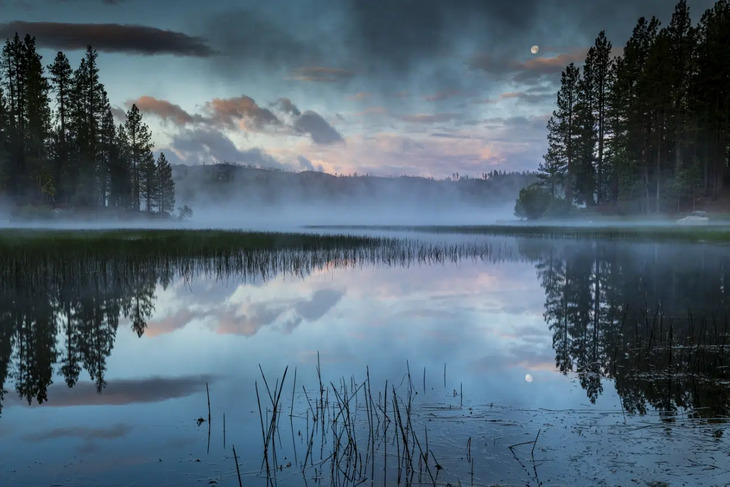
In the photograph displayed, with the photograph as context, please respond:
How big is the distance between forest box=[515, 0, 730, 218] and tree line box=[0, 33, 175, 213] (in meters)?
69.9

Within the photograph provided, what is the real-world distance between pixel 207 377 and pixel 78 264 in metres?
17.2

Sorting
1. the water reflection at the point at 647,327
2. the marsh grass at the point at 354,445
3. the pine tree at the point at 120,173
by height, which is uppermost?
the pine tree at the point at 120,173

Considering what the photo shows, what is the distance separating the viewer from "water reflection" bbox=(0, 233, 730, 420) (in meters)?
8.92

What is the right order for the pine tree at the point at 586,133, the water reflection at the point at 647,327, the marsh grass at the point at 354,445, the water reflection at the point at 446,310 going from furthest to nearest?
the pine tree at the point at 586,133, the water reflection at the point at 446,310, the water reflection at the point at 647,327, the marsh grass at the point at 354,445

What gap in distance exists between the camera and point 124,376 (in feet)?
31.3

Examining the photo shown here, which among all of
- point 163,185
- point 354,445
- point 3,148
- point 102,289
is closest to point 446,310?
point 354,445

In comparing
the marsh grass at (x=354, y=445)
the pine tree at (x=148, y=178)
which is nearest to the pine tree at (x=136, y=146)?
the pine tree at (x=148, y=178)

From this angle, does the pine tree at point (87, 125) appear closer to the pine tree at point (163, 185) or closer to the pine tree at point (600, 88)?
the pine tree at point (163, 185)

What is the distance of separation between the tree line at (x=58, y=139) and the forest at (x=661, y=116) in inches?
2753

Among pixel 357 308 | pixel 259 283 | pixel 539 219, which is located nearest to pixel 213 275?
pixel 259 283

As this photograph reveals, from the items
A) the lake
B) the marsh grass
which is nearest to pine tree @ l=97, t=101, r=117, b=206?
the lake

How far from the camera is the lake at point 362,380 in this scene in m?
5.79

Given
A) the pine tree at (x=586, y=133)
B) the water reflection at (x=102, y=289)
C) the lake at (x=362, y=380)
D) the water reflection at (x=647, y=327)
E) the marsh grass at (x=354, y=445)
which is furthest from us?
the pine tree at (x=586, y=133)

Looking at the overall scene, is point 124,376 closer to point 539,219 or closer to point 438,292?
point 438,292
